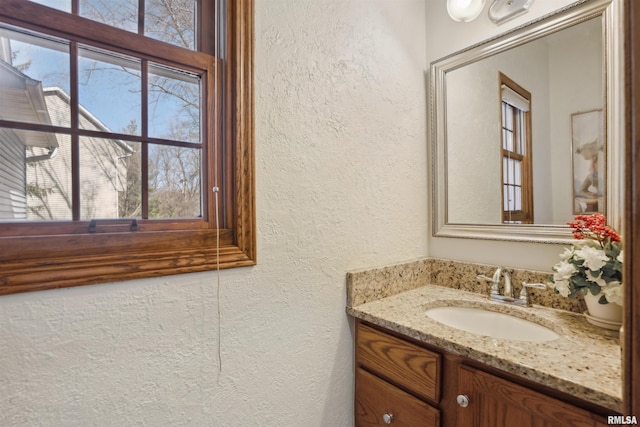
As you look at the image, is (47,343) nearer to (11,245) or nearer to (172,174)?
(11,245)

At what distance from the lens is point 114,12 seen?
76 centimetres

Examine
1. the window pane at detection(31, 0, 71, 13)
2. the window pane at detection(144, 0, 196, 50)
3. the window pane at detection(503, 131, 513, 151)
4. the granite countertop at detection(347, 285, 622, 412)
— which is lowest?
the granite countertop at detection(347, 285, 622, 412)

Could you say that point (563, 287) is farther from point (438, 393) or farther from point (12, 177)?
point (12, 177)

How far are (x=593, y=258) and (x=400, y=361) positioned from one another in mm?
633

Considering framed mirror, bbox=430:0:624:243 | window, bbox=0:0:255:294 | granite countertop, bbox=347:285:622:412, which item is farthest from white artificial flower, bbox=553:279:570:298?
window, bbox=0:0:255:294

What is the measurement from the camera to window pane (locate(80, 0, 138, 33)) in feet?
2.39

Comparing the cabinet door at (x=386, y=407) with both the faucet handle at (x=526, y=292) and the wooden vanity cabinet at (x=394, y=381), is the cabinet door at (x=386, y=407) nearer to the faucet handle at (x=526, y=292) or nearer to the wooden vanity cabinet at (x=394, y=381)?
the wooden vanity cabinet at (x=394, y=381)

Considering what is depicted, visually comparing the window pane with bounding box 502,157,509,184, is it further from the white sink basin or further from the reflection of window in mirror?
the white sink basin

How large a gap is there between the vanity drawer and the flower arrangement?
46cm

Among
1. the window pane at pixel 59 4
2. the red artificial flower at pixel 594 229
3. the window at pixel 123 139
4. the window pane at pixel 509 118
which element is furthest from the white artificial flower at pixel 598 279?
the window pane at pixel 59 4

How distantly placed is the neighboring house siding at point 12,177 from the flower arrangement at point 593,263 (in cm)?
144

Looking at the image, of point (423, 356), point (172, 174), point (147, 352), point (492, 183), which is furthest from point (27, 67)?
point (492, 183)

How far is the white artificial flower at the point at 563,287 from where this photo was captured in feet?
2.97

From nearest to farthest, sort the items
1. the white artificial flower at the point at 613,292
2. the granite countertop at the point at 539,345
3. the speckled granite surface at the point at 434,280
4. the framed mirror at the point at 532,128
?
the granite countertop at the point at 539,345 < the white artificial flower at the point at 613,292 < the framed mirror at the point at 532,128 < the speckled granite surface at the point at 434,280
